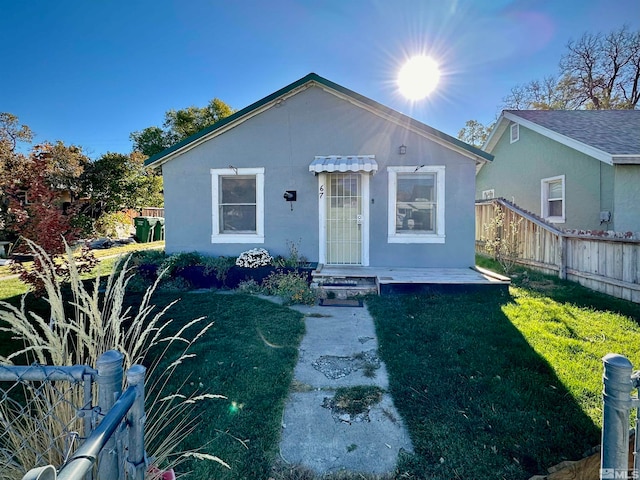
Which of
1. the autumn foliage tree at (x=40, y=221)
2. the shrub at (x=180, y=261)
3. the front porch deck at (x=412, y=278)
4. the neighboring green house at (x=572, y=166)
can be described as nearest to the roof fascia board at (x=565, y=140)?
the neighboring green house at (x=572, y=166)

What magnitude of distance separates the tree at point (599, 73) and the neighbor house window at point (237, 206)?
1013 inches

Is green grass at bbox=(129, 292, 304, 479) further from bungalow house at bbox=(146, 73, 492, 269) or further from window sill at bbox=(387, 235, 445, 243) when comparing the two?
window sill at bbox=(387, 235, 445, 243)

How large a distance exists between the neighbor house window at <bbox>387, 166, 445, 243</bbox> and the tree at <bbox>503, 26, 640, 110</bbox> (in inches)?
897

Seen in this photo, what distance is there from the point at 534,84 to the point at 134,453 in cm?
3214

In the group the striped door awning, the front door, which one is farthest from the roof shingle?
the front door

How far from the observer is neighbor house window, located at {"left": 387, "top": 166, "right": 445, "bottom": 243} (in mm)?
8664

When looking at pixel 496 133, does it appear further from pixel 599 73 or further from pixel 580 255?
pixel 599 73

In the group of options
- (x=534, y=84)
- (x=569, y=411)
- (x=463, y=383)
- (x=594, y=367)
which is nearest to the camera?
(x=569, y=411)

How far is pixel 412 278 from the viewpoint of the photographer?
7453 millimetres

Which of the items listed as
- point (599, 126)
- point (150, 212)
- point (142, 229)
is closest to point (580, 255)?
point (599, 126)

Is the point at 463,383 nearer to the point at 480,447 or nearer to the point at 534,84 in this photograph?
the point at 480,447

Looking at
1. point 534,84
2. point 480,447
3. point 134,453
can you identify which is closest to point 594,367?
point 480,447

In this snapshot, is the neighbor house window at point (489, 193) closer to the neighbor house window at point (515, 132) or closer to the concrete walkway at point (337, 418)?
the neighbor house window at point (515, 132)

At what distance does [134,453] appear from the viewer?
4.37 ft
